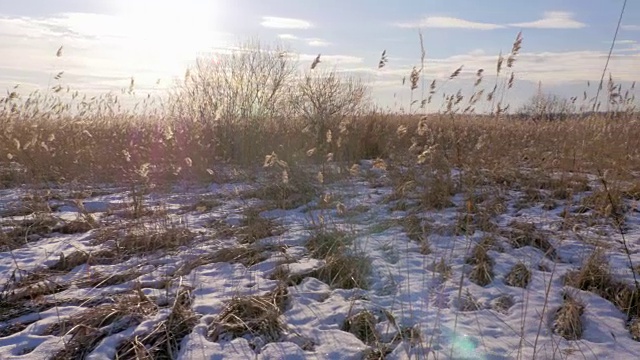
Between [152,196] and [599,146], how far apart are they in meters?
5.32

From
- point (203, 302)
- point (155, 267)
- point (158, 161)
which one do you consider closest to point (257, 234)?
point (155, 267)

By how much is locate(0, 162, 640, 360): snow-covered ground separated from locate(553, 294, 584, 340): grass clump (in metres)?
0.04

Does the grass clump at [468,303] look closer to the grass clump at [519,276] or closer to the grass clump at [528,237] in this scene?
the grass clump at [519,276]

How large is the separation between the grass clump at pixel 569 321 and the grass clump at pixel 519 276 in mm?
388

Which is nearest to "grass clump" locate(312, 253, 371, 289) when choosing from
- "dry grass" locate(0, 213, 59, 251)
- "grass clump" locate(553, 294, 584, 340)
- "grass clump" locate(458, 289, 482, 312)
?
"grass clump" locate(458, 289, 482, 312)

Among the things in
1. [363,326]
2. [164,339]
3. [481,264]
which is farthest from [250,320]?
[481,264]

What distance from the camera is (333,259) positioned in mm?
3332

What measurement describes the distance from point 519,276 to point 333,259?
1218 millimetres

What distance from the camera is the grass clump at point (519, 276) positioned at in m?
3.04

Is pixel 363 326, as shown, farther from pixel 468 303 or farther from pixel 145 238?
pixel 145 238

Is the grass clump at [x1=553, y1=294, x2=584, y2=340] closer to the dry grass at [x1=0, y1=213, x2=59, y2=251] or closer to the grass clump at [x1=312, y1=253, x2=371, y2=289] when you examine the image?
the grass clump at [x1=312, y1=253, x2=371, y2=289]

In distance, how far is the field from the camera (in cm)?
250

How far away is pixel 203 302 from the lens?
9.47 ft

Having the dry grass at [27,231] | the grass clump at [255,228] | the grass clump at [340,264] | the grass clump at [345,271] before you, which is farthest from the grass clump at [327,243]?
the dry grass at [27,231]
